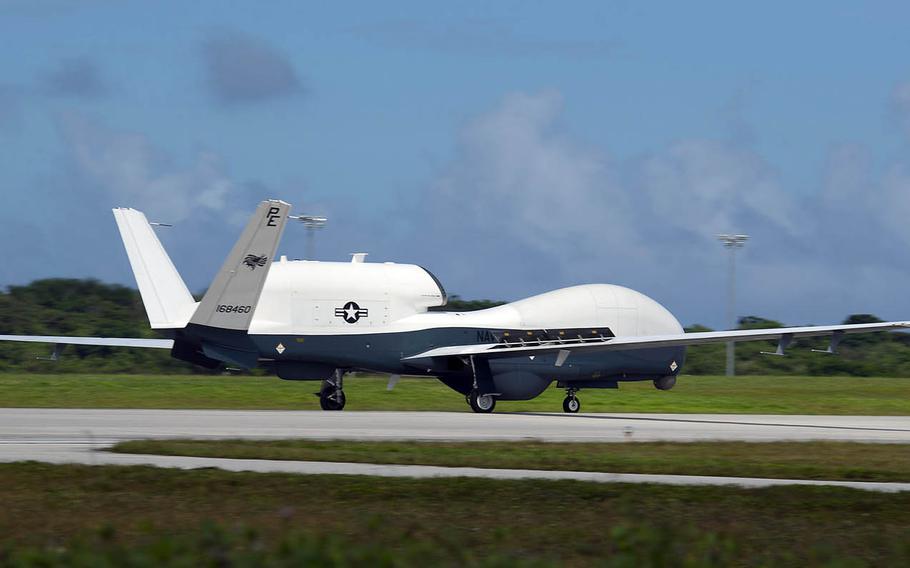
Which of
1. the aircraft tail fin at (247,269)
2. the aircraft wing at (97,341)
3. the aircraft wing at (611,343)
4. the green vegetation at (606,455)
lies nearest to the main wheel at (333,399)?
the aircraft wing at (611,343)

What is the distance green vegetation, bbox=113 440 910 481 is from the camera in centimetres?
2002

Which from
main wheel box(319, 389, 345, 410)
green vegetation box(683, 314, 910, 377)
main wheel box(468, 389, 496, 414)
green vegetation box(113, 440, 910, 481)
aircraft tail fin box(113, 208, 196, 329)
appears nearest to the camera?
green vegetation box(113, 440, 910, 481)

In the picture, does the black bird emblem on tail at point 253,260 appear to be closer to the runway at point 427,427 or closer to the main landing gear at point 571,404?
the runway at point 427,427

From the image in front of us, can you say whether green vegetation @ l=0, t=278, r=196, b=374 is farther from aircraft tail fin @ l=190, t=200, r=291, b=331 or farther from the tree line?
aircraft tail fin @ l=190, t=200, r=291, b=331

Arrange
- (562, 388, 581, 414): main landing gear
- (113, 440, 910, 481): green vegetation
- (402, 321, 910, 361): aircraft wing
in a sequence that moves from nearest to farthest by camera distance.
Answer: (113, 440, 910, 481): green vegetation
(402, 321, 910, 361): aircraft wing
(562, 388, 581, 414): main landing gear

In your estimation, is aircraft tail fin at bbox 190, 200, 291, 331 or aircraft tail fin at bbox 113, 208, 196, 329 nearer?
aircraft tail fin at bbox 190, 200, 291, 331

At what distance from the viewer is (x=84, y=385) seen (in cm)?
4747

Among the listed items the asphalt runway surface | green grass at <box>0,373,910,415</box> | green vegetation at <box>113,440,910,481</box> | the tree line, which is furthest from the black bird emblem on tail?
the tree line

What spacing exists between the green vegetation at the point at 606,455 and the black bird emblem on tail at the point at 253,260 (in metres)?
10.7

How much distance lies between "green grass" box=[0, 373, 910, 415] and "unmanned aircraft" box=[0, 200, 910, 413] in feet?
7.51

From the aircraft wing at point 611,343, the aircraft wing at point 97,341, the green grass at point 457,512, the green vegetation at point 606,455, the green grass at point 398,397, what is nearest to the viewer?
the green grass at point 457,512

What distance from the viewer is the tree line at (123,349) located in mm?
66825

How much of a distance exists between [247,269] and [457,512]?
65.8 ft

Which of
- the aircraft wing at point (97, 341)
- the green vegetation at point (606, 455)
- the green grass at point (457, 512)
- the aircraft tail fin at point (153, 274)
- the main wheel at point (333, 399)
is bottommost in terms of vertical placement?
the green grass at point (457, 512)
